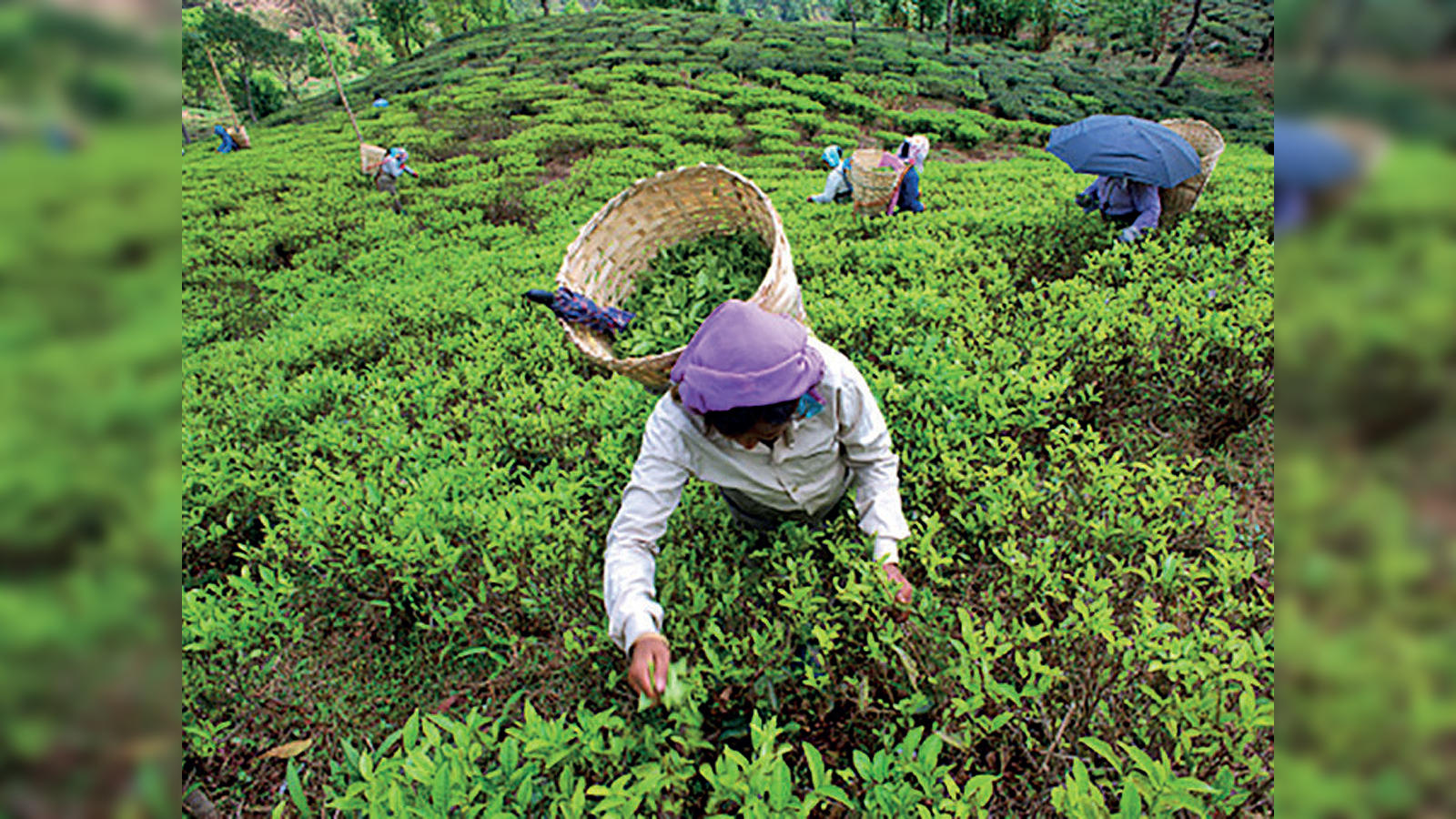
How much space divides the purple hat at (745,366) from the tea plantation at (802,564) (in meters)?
0.62

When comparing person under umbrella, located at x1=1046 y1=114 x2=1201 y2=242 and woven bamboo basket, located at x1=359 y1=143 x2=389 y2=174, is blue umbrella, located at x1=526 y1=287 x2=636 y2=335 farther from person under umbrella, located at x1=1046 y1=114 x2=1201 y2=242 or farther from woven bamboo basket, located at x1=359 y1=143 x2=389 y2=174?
woven bamboo basket, located at x1=359 y1=143 x2=389 y2=174

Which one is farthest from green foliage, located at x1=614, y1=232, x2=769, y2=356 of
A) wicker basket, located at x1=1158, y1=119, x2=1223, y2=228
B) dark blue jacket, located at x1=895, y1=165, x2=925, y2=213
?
dark blue jacket, located at x1=895, y1=165, x2=925, y2=213

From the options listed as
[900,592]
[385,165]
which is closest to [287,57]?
A: [385,165]

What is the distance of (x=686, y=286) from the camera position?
377 centimetres

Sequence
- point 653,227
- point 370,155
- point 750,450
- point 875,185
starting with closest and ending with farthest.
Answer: point 750,450, point 653,227, point 875,185, point 370,155

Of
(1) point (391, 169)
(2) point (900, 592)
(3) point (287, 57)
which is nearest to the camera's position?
(2) point (900, 592)

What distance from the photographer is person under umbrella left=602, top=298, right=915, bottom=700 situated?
1.84 meters
